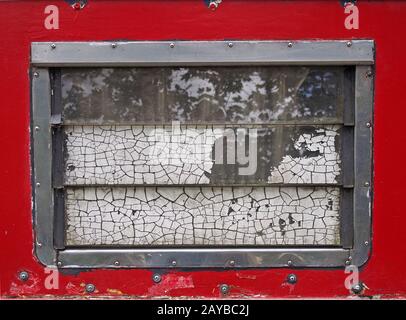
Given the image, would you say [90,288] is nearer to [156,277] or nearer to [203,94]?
[156,277]

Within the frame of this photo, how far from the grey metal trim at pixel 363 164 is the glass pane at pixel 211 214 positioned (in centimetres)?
7

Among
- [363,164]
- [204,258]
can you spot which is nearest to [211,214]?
[204,258]

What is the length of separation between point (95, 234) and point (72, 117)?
0.39 m

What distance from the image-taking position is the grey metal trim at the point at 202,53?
181 centimetres

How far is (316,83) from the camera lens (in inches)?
72.6

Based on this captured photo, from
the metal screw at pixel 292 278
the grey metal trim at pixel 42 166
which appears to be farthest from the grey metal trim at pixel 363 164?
the grey metal trim at pixel 42 166

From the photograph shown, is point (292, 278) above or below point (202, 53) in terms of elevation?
below

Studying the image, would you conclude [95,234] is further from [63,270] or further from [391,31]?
[391,31]

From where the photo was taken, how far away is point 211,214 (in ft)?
6.20

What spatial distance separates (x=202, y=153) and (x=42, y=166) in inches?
20.5

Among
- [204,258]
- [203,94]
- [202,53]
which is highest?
[202,53]

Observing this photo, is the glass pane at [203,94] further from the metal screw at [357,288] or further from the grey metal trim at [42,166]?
the metal screw at [357,288]
